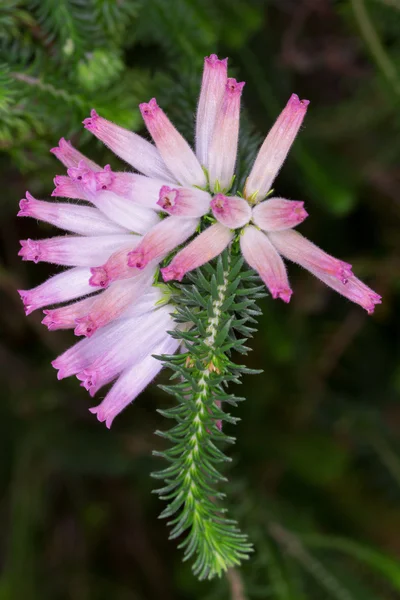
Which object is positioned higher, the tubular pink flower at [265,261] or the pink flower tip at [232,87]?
the pink flower tip at [232,87]

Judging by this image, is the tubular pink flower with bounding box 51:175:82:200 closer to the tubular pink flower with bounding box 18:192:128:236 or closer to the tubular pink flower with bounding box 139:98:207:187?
the tubular pink flower with bounding box 18:192:128:236

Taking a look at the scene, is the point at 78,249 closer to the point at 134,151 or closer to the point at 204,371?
the point at 134,151

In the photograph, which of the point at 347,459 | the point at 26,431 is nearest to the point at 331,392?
the point at 347,459

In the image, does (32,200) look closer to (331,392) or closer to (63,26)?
(63,26)

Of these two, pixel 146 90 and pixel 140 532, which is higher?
pixel 146 90

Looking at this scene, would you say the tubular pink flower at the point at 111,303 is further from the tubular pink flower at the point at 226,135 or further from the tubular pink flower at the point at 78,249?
the tubular pink flower at the point at 226,135

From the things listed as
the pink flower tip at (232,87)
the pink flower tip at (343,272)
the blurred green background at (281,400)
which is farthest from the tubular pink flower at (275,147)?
the blurred green background at (281,400)
